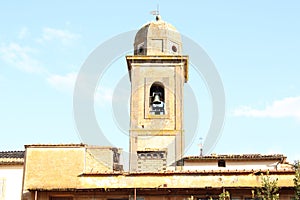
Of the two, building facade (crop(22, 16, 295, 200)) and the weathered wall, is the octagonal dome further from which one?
the weathered wall

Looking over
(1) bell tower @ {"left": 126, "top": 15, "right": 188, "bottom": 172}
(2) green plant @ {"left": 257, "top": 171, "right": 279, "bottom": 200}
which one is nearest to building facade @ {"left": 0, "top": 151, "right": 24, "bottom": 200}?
(1) bell tower @ {"left": 126, "top": 15, "right": 188, "bottom": 172}

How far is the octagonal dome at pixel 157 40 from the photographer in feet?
117

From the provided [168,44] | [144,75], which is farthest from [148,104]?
[168,44]

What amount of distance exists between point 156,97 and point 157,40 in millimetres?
3943

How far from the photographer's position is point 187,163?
97.2ft


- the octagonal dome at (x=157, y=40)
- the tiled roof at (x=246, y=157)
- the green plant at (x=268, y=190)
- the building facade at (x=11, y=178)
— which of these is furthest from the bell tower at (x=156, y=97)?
the green plant at (x=268, y=190)

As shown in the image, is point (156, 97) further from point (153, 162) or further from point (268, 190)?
point (268, 190)

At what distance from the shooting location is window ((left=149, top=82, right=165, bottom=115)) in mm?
34250

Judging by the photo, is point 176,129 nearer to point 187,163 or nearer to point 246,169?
point 187,163

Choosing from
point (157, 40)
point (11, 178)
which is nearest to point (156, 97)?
point (157, 40)

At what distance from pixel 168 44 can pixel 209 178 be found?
1173cm

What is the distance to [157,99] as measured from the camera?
3434cm

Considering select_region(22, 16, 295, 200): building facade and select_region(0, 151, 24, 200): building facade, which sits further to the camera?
select_region(0, 151, 24, 200): building facade

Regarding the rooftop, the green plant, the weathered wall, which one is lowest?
the green plant
